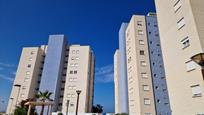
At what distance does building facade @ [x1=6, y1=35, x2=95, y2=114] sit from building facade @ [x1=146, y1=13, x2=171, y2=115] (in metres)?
24.8

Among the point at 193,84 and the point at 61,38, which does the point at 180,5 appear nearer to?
the point at 193,84

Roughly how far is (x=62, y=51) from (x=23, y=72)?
1486cm

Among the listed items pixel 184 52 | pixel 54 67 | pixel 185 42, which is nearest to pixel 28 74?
pixel 54 67

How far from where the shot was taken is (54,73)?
5212 centimetres

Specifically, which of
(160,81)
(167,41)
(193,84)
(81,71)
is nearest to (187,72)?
(193,84)

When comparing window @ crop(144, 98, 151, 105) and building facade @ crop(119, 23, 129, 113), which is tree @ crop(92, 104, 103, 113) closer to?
building facade @ crop(119, 23, 129, 113)

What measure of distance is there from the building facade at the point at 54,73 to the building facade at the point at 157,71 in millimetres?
24836

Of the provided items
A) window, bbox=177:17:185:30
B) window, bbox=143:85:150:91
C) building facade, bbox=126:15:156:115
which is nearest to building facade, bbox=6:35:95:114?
building facade, bbox=126:15:156:115

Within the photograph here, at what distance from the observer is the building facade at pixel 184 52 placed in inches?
511

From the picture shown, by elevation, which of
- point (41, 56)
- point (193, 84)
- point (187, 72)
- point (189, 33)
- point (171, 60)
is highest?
point (41, 56)

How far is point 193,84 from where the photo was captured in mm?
13156

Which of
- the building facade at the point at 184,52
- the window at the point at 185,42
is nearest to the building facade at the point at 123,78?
the building facade at the point at 184,52

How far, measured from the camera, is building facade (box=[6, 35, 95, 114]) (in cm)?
5103

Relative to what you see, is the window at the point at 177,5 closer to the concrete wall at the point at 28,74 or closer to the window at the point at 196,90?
the window at the point at 196,90
